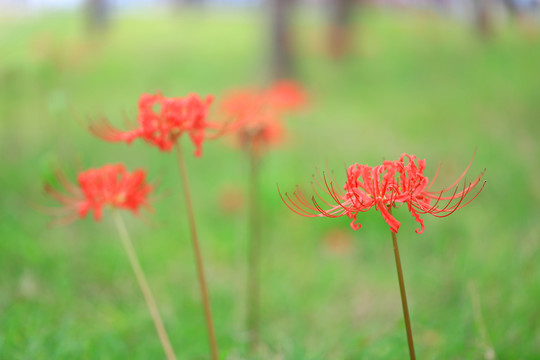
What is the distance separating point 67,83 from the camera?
7.43 meters

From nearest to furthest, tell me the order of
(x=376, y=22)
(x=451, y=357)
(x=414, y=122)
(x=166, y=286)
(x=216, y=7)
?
(x=451, y=357) < (x=166, y=286) < (x=414, y=122) < (x=376, y=22) < (x=216, y=7)

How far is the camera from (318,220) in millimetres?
3572

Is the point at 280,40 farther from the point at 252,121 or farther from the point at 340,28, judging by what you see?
the point at 252,121

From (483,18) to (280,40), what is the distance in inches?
91.1

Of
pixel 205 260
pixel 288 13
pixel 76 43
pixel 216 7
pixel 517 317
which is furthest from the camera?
pixel 216 7

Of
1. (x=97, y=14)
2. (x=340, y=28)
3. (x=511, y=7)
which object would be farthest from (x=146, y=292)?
(x=97, y=14)

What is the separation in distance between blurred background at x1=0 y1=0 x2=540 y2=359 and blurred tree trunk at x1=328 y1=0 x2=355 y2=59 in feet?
0.10

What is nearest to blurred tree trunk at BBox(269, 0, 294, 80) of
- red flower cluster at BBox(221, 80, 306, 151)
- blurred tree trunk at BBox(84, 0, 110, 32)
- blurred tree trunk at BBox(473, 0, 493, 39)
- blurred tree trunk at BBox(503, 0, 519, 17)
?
blurred tree trunk at BBox(473, 0, 493, 39)

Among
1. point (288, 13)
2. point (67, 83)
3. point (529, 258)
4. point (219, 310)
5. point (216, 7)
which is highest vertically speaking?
point (216, 7)

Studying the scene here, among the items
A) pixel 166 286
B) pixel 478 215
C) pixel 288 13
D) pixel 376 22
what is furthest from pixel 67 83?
pixel 478 215

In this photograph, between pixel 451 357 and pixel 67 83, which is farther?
pixel 67 83

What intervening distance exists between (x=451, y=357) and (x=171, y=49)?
328 inches

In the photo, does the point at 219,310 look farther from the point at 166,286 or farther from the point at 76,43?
the point at 76,43

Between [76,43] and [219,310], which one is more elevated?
[76,43]
